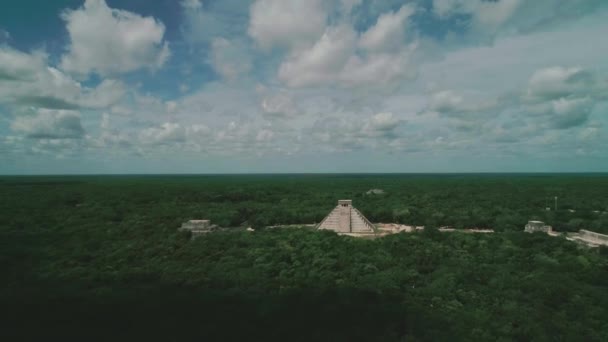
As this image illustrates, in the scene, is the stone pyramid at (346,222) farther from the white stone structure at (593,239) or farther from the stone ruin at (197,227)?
the white stone structure at (593,239)

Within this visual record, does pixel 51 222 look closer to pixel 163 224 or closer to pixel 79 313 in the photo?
pixel 163 224

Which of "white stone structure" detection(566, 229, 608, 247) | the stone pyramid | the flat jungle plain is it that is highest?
the stone pyramid

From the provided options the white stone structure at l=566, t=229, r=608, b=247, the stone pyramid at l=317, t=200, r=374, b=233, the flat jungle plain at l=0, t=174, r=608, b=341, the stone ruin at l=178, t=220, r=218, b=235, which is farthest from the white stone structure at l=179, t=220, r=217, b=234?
the white stone structure at l=566, t=229, r=608, b=247

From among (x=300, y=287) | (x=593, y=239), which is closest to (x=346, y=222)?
(x=300, y=287)

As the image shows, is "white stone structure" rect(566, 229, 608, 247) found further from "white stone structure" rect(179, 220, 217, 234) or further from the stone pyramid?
"white stone structure" rect(179, 220, 217, 234)

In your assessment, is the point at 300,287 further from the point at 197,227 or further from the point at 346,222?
the point at 197,227

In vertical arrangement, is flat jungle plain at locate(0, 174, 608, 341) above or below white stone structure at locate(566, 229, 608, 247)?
below

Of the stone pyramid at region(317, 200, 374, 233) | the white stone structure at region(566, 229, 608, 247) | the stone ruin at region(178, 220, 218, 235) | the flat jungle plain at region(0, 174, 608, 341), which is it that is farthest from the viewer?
the stone ruin at region(178, 220, 218, 235)

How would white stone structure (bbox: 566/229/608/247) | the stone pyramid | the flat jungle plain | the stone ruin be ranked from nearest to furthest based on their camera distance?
the flat jungle plain → white stone structure (bbox: 566/229/608/247) → the stone pyramid → the stone ruin
